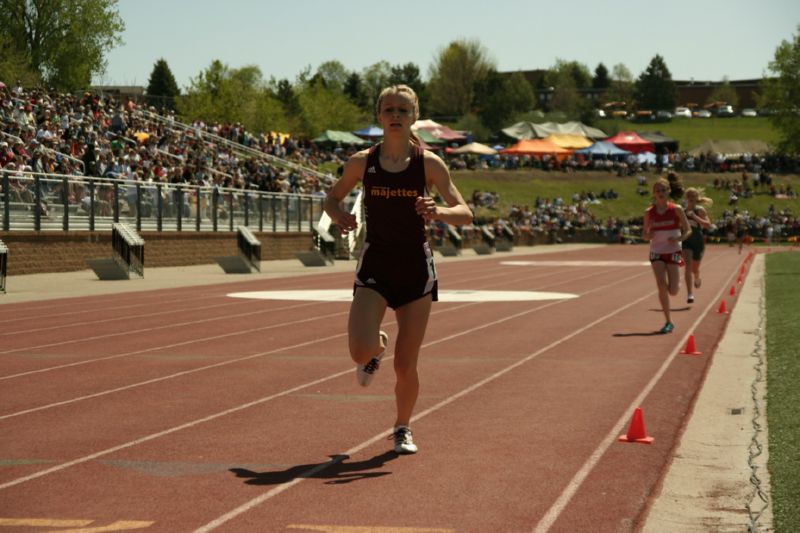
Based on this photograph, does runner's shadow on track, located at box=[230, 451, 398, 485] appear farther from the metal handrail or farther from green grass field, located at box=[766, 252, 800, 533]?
the metal handrail

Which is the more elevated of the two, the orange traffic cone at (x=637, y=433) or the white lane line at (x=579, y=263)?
the orange traffic cone at (x=637, y=433)

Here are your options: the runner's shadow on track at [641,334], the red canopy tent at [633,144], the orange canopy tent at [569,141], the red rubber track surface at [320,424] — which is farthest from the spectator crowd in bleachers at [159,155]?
the runner's shadow on track at [641,334]

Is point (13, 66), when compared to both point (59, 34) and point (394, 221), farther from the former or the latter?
point (394, 221)

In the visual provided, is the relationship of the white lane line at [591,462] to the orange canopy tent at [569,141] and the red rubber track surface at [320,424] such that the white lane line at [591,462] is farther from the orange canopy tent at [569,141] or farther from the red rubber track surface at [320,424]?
the orange canopy tent at [569,141]

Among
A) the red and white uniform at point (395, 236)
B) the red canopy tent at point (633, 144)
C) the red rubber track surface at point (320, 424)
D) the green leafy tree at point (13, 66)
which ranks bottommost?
the red rubber track surface at point (320, 424)

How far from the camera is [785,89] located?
84938 mm

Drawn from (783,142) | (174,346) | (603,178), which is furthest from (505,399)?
(603,178)

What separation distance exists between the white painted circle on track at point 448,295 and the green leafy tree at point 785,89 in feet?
185

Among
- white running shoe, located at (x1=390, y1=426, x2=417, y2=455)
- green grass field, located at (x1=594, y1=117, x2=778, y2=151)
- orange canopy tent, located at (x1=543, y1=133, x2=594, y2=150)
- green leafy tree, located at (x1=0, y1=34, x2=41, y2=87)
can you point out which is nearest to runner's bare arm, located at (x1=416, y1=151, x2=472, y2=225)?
white running shoe, located at (x1=390, y1=426, x2=417, y2=455)

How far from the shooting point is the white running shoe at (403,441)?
25.7 ft

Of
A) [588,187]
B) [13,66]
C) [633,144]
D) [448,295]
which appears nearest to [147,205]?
[448,295]

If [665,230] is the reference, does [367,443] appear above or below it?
below

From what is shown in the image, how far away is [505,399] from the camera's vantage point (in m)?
10.4

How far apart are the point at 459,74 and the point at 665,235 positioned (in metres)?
147
